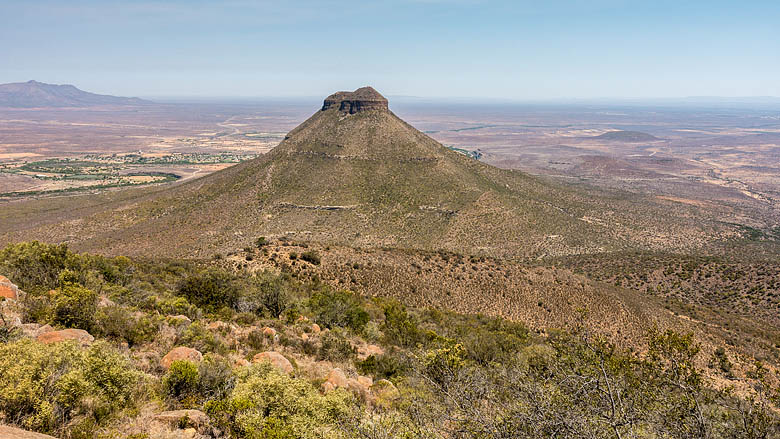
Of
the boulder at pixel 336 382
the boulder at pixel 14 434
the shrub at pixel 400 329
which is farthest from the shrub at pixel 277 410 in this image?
the shrub at pixel 400 329

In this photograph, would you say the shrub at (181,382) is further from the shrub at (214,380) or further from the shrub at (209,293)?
the shrub at (209,293)

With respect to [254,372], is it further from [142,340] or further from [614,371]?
[614,371]

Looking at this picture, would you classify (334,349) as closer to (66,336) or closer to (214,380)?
(214,380)

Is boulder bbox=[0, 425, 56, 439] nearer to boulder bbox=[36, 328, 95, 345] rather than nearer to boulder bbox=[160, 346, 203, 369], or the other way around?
boulder bbox=[160, 346, 203, 369]

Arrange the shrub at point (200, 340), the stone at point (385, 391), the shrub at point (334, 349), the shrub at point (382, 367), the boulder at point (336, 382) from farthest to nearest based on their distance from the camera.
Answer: the shrub at point (334, 349) → the shrub at point (382, 367) → the shrub at point (200, 340) → the stone at point (385, 391) → the boulder at point (336, 382)

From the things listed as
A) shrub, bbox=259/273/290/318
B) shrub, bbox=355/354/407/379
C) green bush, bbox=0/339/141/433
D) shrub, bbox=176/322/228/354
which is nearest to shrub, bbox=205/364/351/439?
green bush, bbox=0/339/141/433
